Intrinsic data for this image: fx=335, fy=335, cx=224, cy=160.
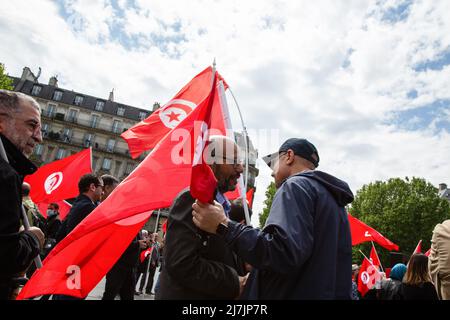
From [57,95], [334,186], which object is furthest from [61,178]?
[57,95]

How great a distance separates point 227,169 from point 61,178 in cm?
659

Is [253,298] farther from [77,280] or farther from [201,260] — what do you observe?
[77,280]

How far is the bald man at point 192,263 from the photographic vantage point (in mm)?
2018

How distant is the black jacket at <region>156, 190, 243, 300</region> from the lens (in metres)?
2.02

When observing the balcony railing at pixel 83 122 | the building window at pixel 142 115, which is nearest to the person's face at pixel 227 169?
the balcony railing at pixel 83 122

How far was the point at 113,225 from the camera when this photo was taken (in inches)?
136

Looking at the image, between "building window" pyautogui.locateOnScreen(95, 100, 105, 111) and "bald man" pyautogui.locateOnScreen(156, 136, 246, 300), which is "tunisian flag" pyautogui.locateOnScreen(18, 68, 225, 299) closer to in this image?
"bald man" pyautogui.locateOnScreen(156, 136, 246, 300)

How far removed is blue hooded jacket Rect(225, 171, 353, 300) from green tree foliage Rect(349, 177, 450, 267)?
39.5 metres

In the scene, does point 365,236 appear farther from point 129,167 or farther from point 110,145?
point 110,145

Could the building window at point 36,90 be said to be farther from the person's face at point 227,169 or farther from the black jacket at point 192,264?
the black jacket at point 192,264

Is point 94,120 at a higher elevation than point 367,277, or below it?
higher

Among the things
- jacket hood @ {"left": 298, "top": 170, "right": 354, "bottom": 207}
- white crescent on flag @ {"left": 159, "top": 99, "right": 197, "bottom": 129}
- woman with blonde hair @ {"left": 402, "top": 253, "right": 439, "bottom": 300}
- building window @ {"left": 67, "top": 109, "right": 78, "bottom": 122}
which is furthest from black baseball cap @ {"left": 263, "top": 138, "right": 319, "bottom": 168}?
building window @ {"left": 67, "top": 109, "right": 78, "bottom": 122}

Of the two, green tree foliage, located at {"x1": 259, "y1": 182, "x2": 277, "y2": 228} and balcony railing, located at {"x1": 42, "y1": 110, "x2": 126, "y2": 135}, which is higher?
balcony railing, located at {"x1": 42, "y1": 110, "x2": 126, "y2": 135}
